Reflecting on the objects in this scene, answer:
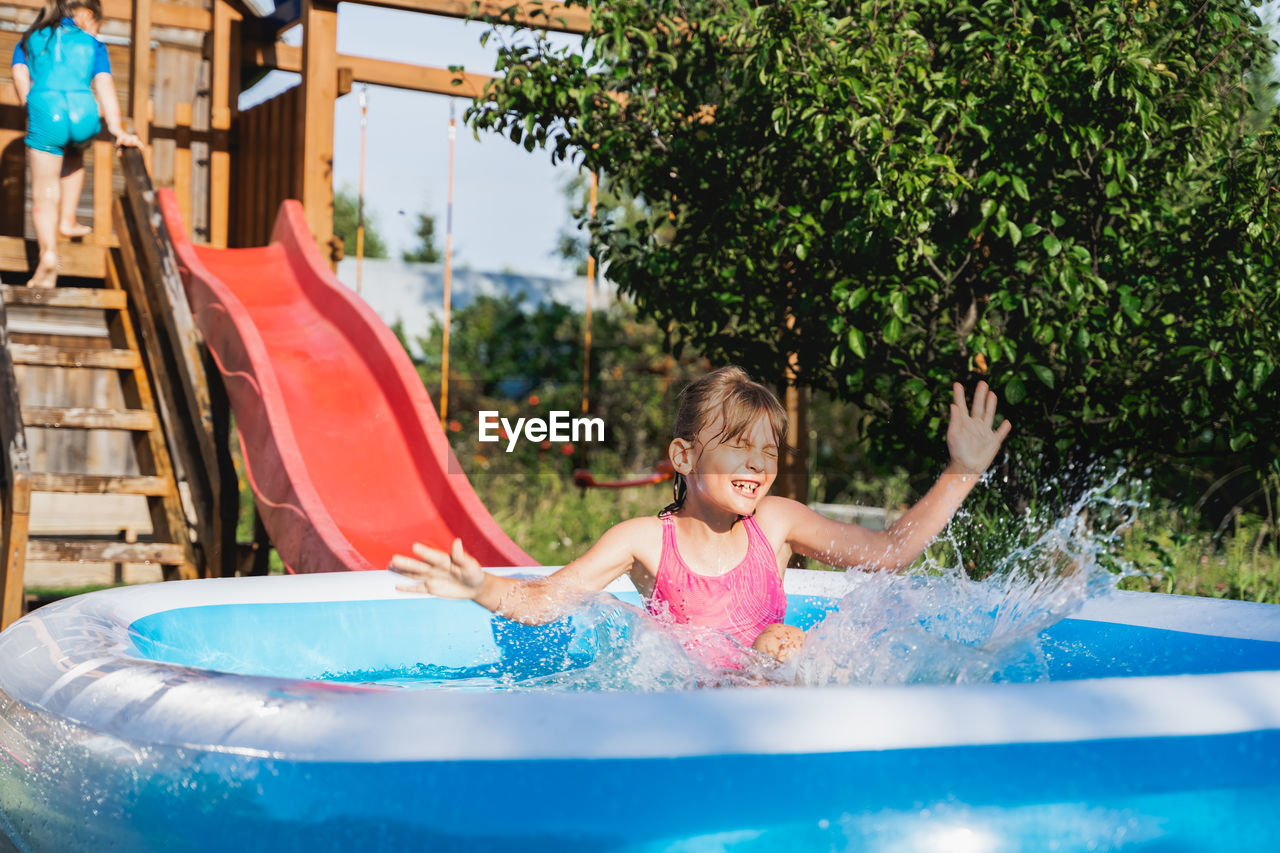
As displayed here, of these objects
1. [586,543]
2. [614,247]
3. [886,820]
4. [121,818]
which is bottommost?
[586,543]

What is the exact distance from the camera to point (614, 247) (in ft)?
17.8

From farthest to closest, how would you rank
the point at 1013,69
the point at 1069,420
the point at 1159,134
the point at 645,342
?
the point at 645,342
the point at 1069,420
the point at 1159,134
the point at 1013,69

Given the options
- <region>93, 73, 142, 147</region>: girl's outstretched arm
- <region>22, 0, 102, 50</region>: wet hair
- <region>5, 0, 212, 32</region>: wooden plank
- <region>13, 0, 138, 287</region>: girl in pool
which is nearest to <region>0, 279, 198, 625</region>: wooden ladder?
<region>13, 0, 138, 287</region>: girl in pool

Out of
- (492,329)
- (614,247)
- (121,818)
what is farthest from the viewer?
(492,329)

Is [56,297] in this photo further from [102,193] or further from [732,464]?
[732,464]

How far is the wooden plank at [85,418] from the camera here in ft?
16.8

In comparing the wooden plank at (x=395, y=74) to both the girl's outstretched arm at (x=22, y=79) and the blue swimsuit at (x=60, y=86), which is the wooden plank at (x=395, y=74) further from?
the girl's outstretched arm at (x=22, y=79)

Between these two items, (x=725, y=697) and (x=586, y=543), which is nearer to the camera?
(x=725, y=697)

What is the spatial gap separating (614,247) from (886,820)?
13.0 feet

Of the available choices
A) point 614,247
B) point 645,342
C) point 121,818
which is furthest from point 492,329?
point 121,818

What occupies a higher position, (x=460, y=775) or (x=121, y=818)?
(x=460, y=775)

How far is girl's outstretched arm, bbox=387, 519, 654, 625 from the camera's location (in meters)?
2.32

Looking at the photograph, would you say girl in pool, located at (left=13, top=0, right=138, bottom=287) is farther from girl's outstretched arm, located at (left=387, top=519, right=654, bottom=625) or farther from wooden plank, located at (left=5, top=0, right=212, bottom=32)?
girl's outstretched arm, located at (left=387, top=519, right=654, bottom=625)

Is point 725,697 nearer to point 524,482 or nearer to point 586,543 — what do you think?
point 586,543
